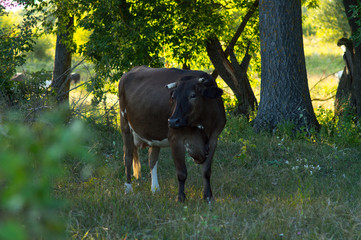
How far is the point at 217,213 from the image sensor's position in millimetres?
4906

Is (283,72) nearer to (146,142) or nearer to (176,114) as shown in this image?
(146,142)

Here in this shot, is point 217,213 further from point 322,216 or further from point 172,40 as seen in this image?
point 172,40

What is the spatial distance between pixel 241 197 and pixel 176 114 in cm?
140

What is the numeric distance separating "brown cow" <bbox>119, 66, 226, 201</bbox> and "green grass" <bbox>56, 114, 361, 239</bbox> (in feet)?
1.50

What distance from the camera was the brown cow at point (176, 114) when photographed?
18.7 feet

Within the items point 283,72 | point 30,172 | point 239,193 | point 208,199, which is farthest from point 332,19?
point 30,172

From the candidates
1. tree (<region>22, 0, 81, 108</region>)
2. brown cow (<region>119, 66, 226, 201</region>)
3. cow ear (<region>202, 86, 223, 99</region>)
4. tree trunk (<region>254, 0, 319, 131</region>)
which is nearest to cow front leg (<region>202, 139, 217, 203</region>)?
brown cow (<region>119, 66, 226, 201</region>)

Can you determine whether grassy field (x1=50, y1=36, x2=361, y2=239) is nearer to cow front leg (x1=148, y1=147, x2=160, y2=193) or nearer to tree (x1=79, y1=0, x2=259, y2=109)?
cow front leg (x1=148, y1=147, x2=160, y2=193)

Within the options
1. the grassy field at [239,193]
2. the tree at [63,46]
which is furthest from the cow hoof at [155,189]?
the tree at [63,46]

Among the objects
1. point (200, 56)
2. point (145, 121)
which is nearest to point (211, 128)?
point (145, 121)

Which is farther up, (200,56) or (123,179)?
(200,56)

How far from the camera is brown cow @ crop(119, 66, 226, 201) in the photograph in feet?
18.7

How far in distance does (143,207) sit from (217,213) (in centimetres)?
86

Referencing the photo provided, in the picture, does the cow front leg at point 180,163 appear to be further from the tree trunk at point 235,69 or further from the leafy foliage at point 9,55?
the tree trunk at point 235,69
